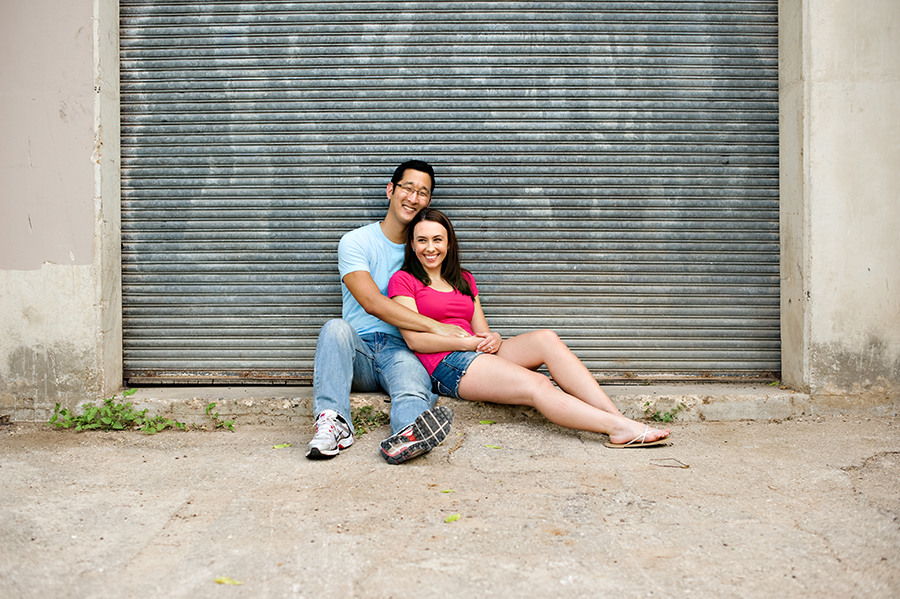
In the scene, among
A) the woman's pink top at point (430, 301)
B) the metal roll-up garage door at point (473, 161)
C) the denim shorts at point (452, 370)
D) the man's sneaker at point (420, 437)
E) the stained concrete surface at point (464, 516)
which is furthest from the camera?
the metal roll-up garage door at point (473, 161)

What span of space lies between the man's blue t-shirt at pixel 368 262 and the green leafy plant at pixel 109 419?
51.2 inches

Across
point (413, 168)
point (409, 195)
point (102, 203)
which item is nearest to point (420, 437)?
point (409, 195)

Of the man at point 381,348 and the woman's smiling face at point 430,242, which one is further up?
the woman's smiling face at point 430,242

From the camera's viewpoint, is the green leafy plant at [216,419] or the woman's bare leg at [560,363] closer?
the woman's bare leg at [560,363]

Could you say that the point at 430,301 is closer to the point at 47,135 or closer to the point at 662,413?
the point at 662,413

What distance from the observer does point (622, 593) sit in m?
1.79

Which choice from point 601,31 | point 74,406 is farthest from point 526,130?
point 74,406

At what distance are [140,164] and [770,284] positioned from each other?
4.45m

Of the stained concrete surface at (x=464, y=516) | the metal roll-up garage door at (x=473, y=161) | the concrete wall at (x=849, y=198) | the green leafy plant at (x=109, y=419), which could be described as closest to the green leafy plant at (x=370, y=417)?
the stained concrete surface at (x=464, y=516)

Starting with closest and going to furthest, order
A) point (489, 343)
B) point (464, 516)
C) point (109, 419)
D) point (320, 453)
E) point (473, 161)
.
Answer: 1. point (464, 516)
2. point (320, 453)
3. point (489, 343)
4. point (109, 419)
5. point (473, 161)

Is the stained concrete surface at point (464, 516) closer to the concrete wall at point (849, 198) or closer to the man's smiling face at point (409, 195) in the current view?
the concrete wall at point (849, 198)

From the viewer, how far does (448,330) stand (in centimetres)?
339

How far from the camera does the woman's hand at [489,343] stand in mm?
3391

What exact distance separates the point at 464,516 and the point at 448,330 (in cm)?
126
